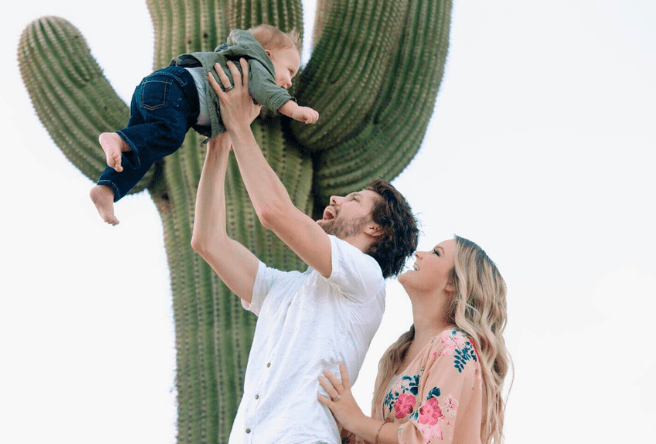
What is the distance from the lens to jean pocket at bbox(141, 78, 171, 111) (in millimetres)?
2600

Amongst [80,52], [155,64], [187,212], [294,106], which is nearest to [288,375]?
[294,106]

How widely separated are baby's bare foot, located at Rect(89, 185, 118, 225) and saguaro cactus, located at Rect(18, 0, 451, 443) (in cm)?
159

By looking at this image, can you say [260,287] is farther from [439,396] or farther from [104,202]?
[439,396]

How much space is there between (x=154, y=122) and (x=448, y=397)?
114 cm

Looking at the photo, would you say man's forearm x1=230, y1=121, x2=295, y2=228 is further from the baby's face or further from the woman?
the woman

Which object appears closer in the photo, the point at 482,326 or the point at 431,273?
the point at 482,326

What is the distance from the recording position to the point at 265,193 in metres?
2.66

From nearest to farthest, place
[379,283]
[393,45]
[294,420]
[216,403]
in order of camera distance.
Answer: [294,420] < [379,283] < [216,403] < [393,45]

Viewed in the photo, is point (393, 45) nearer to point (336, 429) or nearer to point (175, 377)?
point (175, 377)

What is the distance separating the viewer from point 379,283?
2.76 meters

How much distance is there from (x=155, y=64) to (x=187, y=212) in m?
0.77

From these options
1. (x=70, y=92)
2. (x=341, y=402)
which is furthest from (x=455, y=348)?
(x=70, y=92)

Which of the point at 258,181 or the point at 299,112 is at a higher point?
the point at 299,112

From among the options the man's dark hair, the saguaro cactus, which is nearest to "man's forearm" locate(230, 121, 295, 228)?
the man's dark hair
